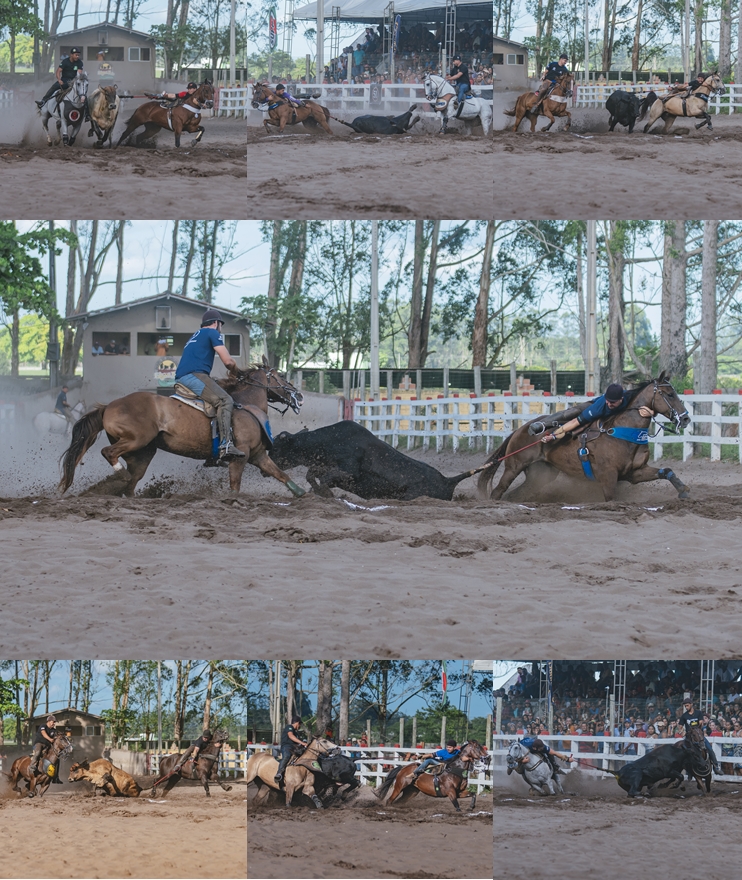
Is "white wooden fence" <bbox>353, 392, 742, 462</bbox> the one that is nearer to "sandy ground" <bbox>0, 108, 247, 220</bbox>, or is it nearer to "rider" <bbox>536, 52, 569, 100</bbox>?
"sandy ground" <bbox>0, 108, 247, 220</bbox>

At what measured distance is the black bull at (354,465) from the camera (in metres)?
12.7

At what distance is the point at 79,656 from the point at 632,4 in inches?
449

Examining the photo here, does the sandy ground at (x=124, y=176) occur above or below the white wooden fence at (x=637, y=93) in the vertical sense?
below

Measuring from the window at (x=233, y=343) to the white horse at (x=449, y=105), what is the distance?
3.69 m

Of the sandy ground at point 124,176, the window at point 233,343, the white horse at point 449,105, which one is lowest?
the window at point 233,343

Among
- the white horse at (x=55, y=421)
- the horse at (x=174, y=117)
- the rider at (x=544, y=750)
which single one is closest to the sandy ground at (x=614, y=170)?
the horse at (x=174, y=117)

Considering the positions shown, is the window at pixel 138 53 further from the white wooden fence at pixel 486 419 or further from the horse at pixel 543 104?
the white wooden fence at pixel 486 419

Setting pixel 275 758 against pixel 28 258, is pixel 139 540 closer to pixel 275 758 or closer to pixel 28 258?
pixel 275 758

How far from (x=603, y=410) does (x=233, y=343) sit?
5511 mm

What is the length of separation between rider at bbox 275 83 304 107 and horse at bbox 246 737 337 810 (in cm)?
915

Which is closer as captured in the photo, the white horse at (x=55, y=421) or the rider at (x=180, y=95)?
the rider at (x=180, y=95)

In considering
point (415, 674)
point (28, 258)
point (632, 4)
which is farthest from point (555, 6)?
point (415, 674)

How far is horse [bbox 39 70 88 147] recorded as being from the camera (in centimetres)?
1491

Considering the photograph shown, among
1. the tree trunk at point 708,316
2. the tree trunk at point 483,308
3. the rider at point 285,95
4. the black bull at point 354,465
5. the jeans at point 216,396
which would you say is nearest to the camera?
the jeans at point 216,396
